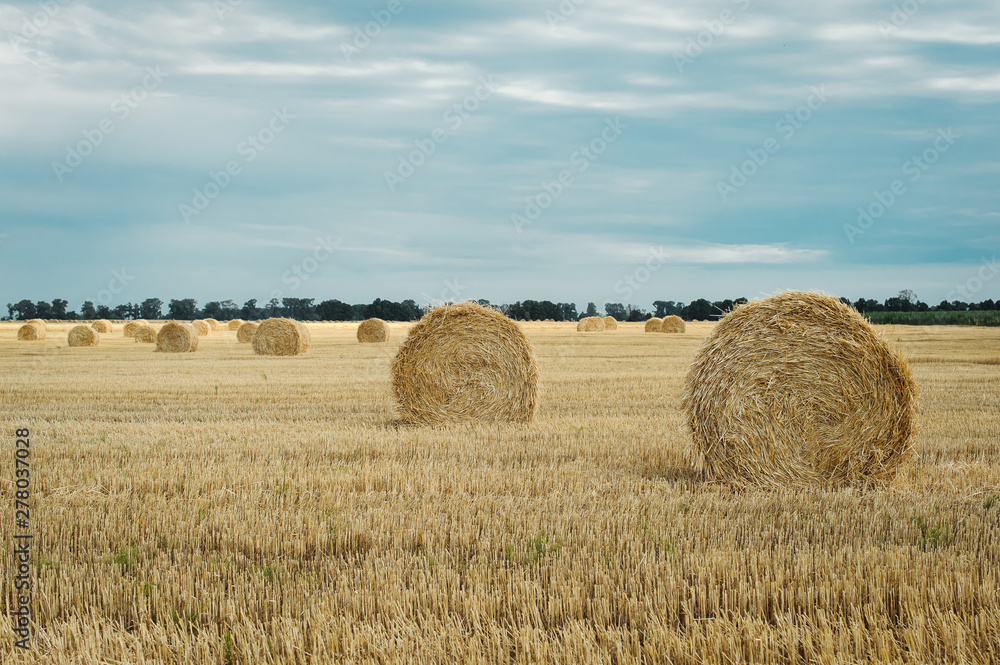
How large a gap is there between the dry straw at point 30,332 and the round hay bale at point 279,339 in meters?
18.5

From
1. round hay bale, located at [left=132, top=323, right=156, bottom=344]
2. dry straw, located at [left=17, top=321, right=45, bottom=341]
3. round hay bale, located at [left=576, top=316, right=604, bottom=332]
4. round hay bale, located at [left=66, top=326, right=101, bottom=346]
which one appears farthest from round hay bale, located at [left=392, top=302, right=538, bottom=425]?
round hay bale, located at [left=576, top=316, right=604, bottom=332]

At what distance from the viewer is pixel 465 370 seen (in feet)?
38.7

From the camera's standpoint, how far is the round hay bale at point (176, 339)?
1186 inches

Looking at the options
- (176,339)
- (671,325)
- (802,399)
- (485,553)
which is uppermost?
(671,325)

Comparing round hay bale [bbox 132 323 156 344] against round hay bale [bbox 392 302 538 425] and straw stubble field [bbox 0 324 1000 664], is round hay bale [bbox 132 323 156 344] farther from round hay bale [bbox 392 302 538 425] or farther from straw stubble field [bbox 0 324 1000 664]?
round hay bale [bbox 392 302 538 425]

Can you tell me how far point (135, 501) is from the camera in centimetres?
625

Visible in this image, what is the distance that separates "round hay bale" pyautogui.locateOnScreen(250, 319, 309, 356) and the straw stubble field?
17768 millimetres

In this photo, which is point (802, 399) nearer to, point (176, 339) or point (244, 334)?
point (176, 339)

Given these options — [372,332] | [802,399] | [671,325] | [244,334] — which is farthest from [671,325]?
[802,399]

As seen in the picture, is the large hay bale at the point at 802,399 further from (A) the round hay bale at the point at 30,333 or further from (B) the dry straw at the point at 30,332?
(B) the dry straw at the point at 30,332

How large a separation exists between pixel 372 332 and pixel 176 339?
8.76 metres

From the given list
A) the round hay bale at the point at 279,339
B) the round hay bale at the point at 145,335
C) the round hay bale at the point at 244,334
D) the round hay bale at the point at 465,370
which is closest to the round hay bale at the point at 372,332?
the round hay bale at the point at 244,334

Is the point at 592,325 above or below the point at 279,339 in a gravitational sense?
above

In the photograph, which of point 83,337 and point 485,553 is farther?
point 83,337
